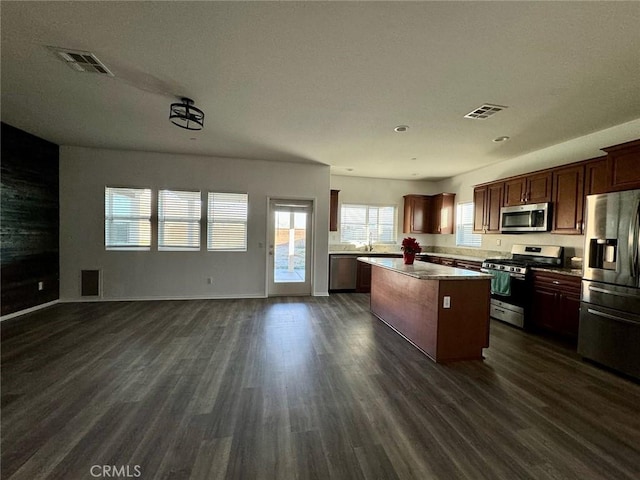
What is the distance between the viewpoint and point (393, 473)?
1.57 meters

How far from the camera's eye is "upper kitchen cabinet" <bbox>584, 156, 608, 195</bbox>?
351cm

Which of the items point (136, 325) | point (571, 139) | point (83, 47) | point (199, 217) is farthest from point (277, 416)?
point (571, 139)

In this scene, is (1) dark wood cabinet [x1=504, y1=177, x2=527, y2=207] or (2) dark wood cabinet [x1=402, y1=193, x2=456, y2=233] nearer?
(1) dark wood cabinet [x1=504, y1=177, x2=527, y2=207]

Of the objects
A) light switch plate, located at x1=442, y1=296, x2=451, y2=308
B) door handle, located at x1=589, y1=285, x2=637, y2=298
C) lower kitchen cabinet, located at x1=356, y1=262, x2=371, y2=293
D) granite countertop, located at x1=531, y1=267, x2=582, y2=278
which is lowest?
lower kitchen cabinet, located at x1=356, y1=262, x2=371, y2=293

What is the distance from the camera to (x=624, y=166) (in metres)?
2.88

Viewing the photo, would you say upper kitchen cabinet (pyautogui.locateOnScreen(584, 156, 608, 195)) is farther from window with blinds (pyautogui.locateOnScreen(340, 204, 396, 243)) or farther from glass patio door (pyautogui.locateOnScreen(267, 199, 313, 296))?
glass patio door (pyautogui.locateOnScreen(267, 199, 313, 296))

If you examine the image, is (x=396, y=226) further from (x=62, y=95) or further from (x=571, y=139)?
(x=62, y=95)

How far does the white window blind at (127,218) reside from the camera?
5.20m

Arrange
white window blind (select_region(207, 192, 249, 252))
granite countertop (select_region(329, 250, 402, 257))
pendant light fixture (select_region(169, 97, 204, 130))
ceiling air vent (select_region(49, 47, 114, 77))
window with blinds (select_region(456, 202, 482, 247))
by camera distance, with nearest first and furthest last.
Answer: ceiling air vent (select_region(49, 47, 114, 77)) → pendant light fixture (select_region(169, 97, 204, 130)) → white window blind (select_region(207, 192, 249, 252)) → window with blinds (select_region(456, 202, 482, 247)) → granite countertop (select_region(329, 250, 402, 257))

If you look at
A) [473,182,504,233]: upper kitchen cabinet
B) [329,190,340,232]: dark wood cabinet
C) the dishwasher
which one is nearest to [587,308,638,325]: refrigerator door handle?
[473,182,504,233]: upper kitchen cabinet

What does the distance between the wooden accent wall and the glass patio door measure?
12.3ft

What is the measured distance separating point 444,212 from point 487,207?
1466 mm

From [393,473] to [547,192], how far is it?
4.61 m

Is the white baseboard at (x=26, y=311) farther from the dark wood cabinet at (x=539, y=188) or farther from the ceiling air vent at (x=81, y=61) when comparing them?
the dark wood cabinet at (x=539, y=188)
